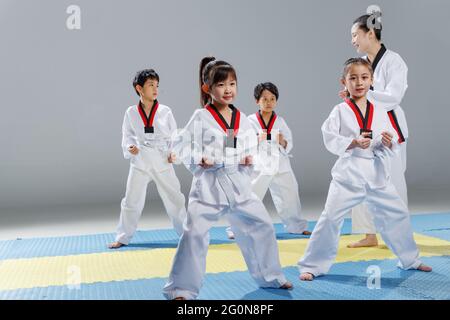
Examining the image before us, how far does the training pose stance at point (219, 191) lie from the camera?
9.41 ft

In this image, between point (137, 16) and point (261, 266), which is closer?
point (261, 266)

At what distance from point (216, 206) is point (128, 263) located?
51.9 inches

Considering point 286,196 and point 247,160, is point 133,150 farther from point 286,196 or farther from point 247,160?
point 247,160

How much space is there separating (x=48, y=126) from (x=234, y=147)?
4.97 metres

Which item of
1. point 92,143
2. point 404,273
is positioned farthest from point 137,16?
point 404,273

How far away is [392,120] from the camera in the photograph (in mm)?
4199

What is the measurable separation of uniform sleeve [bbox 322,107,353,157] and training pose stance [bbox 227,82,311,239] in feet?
5.11

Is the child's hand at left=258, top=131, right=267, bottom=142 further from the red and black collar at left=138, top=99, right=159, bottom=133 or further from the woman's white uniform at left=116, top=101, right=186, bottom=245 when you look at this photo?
the red and black collar at left=138, top=99, right=159, bottom=133

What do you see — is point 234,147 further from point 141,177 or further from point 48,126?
point 48,126

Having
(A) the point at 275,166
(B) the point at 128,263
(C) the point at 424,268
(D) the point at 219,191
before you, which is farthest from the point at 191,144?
(A) the point at 275,166

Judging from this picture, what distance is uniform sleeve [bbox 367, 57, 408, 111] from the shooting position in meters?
4.09

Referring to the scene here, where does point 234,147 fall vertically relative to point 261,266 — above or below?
above

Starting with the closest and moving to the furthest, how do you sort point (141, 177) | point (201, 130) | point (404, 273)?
point (201, 130) < point (404, 273) < point (141, 177)

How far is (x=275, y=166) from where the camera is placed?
503 centimetres
